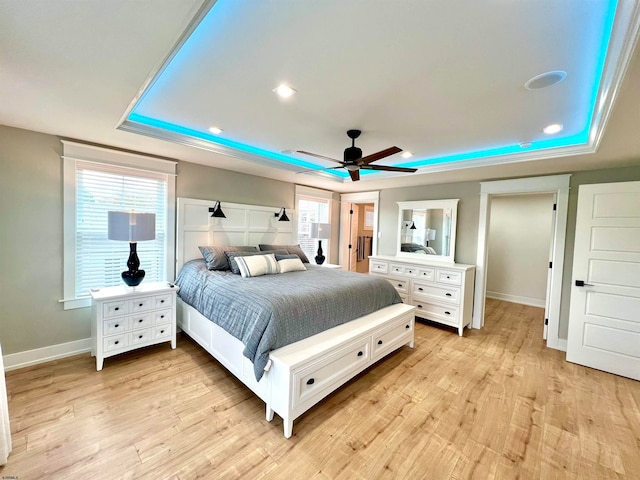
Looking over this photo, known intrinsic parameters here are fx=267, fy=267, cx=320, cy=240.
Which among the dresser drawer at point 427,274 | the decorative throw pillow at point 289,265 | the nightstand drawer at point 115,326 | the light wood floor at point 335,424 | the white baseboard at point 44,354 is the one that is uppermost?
the decorative throw pillow at point 289,265

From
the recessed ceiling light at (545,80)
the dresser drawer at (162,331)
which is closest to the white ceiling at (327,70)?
the recessed ceiling light at (545,80)

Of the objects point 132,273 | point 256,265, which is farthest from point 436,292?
point 132,273

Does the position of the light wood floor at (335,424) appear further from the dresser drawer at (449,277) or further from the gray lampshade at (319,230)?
the gray lampshade at (319,230)

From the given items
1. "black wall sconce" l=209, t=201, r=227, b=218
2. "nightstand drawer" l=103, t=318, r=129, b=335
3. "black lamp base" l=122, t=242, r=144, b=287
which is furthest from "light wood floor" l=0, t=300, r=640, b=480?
"black wall sconce" l=209, t=201, r=227, b=218

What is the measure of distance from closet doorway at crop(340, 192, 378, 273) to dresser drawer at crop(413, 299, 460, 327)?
1.69 metres

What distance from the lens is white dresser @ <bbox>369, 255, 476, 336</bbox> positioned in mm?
3801

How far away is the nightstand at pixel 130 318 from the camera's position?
8.45ft

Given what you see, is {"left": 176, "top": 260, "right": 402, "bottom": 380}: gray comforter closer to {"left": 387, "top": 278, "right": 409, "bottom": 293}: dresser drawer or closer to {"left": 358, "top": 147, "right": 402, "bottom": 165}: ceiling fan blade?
{"left": 387, "top": 278, "right": 409, "bottom": 293}: dresser drawer

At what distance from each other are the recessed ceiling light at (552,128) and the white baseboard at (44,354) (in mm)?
5136

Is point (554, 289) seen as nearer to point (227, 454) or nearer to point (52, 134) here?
point (227, 454)

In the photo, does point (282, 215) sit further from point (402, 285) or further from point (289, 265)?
point (402, 285)

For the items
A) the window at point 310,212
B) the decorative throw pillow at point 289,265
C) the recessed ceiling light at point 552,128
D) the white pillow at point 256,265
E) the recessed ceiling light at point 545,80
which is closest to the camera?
the recessed ceiling light at point 545,80

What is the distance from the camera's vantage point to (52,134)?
2652 millimetres

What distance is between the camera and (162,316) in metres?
2.95
